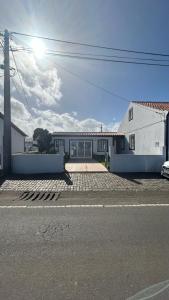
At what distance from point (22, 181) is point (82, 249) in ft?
29.2

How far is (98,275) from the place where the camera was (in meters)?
3.82

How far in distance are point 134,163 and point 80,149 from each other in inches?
586

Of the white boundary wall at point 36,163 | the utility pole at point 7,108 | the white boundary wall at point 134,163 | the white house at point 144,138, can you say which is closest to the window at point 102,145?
the white house at point 144,138

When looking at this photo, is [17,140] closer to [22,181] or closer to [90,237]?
[22,181]

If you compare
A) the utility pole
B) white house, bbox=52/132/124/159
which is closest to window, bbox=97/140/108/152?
white house, bbox=52/132/124/159

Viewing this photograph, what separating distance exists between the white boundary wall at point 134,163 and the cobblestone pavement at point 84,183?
1821mm

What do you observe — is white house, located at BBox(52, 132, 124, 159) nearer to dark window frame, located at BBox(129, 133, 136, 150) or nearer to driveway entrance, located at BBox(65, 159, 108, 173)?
dark window frame, located at BBox(129, 133, 136, 150)

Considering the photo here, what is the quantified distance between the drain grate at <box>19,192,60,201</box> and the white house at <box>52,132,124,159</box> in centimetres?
1997

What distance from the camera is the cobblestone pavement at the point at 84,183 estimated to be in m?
11.4

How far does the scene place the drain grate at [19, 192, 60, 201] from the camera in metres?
9.53

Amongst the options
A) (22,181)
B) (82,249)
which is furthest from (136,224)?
(22,181)

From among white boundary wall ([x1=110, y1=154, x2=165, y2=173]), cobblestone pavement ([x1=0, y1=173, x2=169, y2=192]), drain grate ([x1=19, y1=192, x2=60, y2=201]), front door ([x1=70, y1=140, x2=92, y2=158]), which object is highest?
front door ([x1=70, y1=140, x2=92, y2=158])

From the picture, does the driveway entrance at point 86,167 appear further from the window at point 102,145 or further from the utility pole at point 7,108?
the window at point 102,145

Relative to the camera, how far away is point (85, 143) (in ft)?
102
